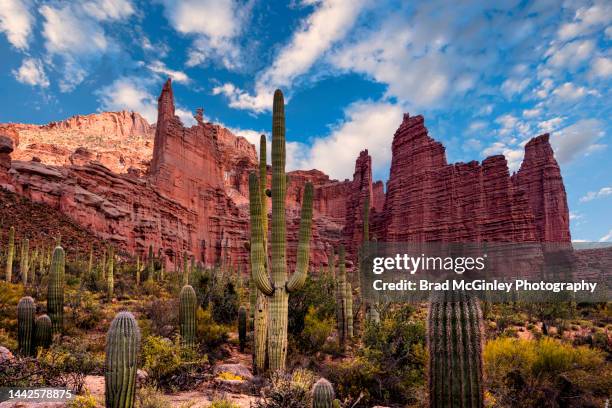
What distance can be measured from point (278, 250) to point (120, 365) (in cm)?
428

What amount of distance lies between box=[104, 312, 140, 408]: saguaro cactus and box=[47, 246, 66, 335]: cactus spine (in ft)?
23.2

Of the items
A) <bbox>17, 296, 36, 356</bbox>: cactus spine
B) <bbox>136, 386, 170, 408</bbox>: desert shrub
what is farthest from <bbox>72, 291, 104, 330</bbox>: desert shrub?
<bbox>136, 386, 170, 408</bbox>: desert shrub

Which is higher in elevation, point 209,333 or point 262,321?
point 262,321

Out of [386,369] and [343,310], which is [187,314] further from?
[343,310]

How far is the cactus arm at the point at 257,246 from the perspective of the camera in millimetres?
8766

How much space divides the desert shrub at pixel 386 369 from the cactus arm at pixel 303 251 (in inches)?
85.9

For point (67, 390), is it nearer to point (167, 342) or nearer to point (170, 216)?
point (167, 342)

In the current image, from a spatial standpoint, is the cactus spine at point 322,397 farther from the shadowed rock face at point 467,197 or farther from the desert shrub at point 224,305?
the shadowed rock face at point 467,197

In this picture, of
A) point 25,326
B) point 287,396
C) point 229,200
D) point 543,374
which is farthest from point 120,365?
point 229,200

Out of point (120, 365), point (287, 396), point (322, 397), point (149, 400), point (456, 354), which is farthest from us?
point (287, 396)

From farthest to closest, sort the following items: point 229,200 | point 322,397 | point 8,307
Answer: point 229,200 < point 8,307 < point 322,397

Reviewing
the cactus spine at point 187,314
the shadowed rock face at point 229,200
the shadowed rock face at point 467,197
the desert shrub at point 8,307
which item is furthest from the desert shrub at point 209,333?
the shadowed rock face at point 467,197

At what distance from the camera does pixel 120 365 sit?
5.54m

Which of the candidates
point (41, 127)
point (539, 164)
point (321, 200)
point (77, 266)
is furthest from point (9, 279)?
point (41, 127)
